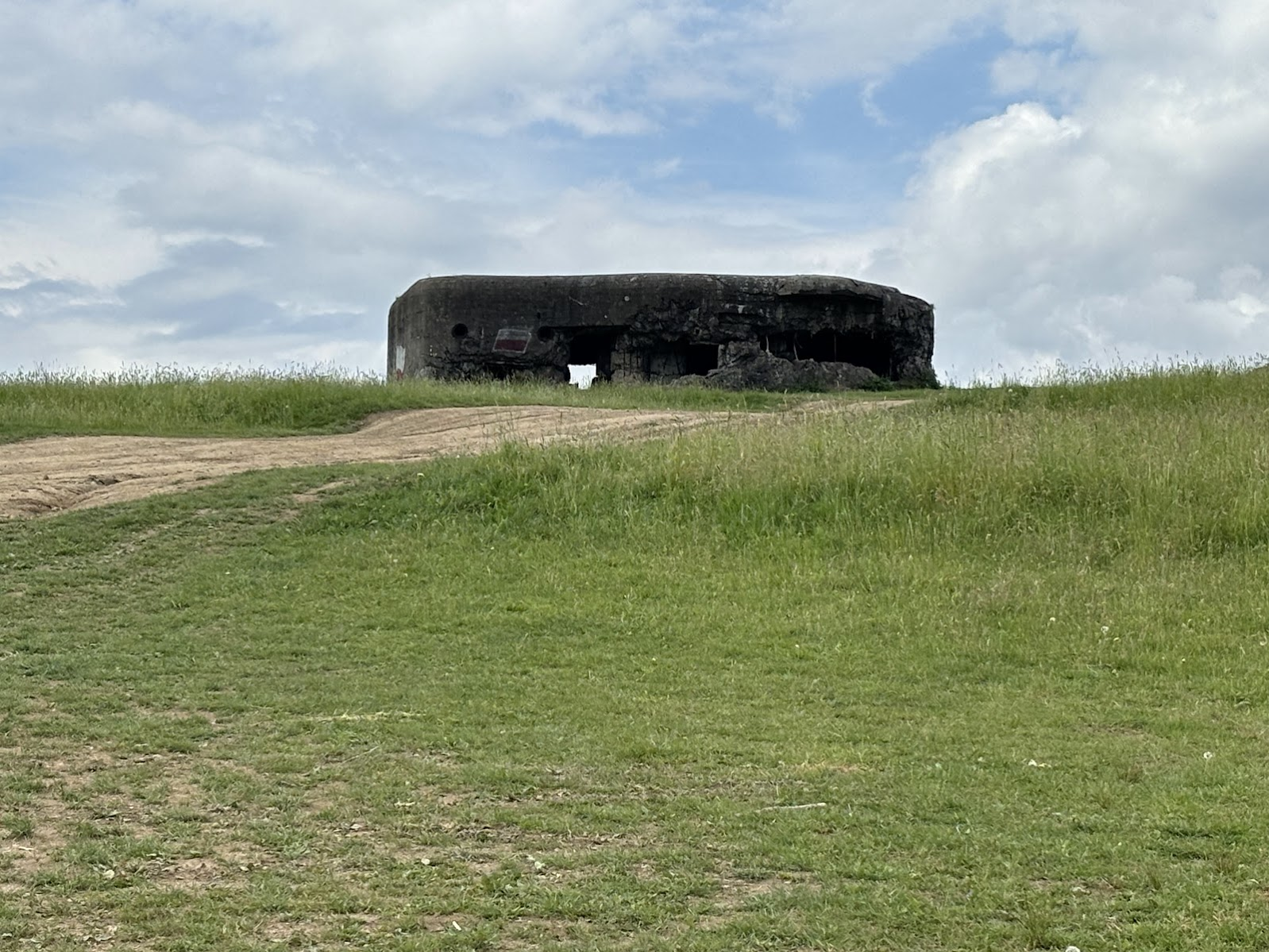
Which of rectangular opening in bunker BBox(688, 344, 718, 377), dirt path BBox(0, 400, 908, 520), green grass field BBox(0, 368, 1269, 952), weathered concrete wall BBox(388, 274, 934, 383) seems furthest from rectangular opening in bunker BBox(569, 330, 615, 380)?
green grass field BBox(0, 368, 1269, 952)

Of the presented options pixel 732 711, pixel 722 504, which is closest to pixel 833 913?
pixel 732 711

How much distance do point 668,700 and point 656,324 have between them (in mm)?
14626

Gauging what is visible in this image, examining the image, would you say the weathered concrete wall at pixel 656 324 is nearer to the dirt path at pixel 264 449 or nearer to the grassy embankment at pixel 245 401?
the grassy embankment at pixel 245 401

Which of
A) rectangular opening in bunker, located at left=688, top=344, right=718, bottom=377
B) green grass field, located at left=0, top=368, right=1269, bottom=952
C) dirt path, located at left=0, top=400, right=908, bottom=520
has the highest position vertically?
rectangular opening in bunker, located at left=688, top=344, right=718, bottom=377

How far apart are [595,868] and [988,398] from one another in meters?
12.8

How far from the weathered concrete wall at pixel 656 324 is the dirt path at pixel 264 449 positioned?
4301 millimetres

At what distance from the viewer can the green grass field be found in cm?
409

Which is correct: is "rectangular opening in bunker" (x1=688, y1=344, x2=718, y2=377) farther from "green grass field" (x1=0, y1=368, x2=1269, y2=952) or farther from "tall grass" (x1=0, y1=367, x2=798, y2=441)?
"green grass field" (x1=0, y1=368, x2=1269, y2=952)

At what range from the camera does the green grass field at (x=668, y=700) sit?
4094 millimetres

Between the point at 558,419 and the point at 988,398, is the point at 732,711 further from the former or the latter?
the point at 988,398

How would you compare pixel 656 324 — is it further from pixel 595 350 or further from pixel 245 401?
pixel 245 401

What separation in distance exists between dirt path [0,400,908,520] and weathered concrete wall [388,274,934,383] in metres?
4.30

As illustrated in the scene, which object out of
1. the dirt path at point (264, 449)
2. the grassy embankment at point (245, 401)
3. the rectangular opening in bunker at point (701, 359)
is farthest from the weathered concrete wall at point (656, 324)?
the dirt path at point (264, 449)

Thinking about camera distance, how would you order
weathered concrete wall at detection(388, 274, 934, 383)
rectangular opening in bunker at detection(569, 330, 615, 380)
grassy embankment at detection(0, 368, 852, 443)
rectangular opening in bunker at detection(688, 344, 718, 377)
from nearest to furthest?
grassy embankment at detection(0, 368, 852, 443) < weathered concrete wall at detection(388, 274, 934, 383) < rectangular opening in bunker at detection(688, 344, 718, 377) < rectangular opening in bunker at detection(569, 330, 615, 380)
